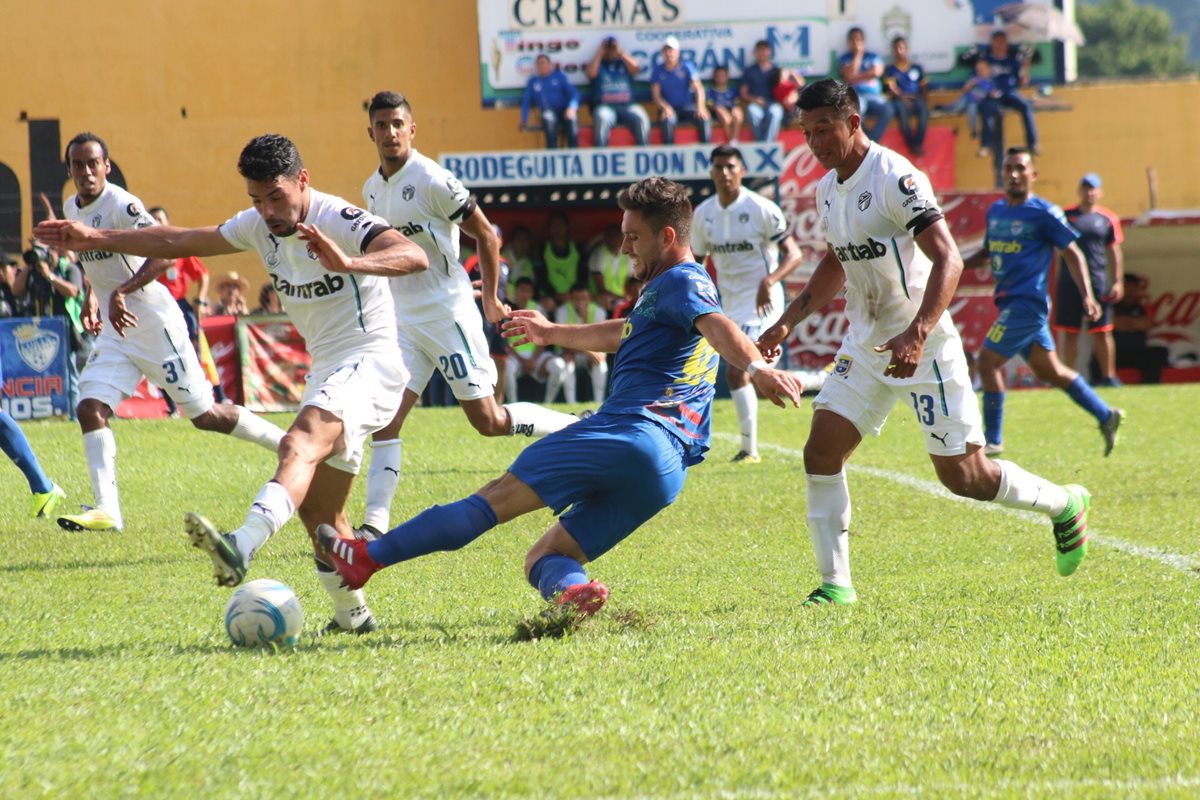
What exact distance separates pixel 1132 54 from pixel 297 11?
8054 centimetres

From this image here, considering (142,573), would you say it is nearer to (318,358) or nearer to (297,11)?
(318,358)

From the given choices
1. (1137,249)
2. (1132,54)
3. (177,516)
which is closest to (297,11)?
(1137,249)

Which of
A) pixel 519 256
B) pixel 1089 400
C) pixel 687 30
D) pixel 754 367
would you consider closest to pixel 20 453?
pixel 754 367

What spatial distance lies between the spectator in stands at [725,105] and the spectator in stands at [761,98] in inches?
8.4

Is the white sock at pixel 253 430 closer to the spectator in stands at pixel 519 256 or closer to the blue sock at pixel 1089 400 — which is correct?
the blue sock at pixel 1089 400

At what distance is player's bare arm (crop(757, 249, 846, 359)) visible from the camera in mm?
6191

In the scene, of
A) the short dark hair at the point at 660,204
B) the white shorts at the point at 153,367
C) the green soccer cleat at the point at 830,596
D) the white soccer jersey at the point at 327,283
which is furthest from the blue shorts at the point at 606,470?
the white shorts at the point at 153,367

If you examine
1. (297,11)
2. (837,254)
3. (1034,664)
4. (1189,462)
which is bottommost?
(1189,462)

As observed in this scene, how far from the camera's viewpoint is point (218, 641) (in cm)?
546

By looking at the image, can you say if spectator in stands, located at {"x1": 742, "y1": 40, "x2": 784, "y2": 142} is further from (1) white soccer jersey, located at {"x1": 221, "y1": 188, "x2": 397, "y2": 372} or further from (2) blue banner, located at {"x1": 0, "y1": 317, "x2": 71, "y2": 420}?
(1) white soccer jersey, located at {"x1": 221, "y1": 188, "x2": 397, "y2": 372}

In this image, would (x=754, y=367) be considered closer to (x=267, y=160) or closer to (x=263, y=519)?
(x=263, y=519)

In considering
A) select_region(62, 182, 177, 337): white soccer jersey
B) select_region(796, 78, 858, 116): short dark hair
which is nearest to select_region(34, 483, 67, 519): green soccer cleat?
select_region(62, 182, 177, 337): white soccer jersey

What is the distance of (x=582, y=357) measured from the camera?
64.6 feet

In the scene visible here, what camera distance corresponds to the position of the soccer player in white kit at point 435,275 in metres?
8.35
